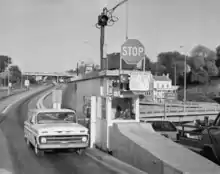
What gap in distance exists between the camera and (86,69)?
19.1m

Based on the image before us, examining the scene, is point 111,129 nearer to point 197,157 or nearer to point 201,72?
point 197,157

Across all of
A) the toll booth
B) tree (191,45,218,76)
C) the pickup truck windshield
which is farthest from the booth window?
tree (191,45,218,76)

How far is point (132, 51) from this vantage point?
1282 cm

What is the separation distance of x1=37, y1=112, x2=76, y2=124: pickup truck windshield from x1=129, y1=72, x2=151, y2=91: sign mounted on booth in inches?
128

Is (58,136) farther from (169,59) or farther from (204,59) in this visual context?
(169,59)

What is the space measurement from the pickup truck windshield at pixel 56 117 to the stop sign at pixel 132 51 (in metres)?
3.50

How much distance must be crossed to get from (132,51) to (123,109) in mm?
2212

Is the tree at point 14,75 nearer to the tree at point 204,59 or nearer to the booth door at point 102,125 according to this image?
the tree at point 204,59

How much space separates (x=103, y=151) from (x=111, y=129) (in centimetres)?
112

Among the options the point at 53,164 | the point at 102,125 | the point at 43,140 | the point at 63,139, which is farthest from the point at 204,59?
the point at 53,164

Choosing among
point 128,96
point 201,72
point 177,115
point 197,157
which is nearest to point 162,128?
point 128,96

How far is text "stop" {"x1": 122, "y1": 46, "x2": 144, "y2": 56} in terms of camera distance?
1277 cm

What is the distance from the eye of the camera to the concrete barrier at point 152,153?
7.54 meters

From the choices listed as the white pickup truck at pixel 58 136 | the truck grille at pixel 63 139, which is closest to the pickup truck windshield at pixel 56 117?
the white pickup truck at pixel 58 136
